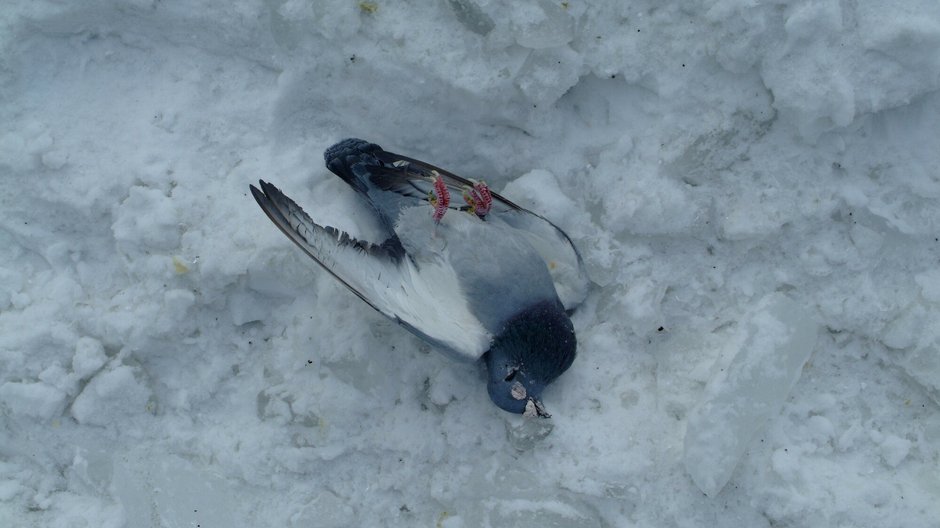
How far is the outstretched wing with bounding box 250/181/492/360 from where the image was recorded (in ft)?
10.7

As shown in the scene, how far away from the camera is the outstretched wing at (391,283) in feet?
10.7

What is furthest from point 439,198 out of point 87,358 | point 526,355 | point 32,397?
point 32,397

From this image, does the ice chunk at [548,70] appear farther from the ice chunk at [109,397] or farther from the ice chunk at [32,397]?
the ice chunk at [32,397]

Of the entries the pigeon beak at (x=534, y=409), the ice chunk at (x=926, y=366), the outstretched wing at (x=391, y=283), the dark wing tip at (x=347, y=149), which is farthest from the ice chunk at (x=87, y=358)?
the ice chunk at (x=926, y=366)

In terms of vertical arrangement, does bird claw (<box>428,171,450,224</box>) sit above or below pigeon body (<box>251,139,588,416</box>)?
above

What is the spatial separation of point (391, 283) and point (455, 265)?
11.6 inches

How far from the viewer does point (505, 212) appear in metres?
3.66

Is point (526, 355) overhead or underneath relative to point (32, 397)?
overhead

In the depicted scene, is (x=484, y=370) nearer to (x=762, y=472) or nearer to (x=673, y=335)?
(x=673, y=335)

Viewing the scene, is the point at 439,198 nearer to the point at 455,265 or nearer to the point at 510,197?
the point at 455,265

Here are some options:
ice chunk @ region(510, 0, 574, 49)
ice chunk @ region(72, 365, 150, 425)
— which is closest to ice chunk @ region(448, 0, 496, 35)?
ice chunk @ region(510, 0, 574, 49)

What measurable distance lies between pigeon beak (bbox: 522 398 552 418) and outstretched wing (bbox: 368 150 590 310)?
0.55 metres

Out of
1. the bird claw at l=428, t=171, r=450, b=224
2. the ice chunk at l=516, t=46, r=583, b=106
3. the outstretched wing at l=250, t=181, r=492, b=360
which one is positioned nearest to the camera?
the outstretched wing at l=250, t=181, r=492, b=360

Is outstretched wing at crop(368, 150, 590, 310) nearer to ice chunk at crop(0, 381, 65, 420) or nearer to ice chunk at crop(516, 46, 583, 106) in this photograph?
ice chunk at crop(516, 46, 583, 106)
